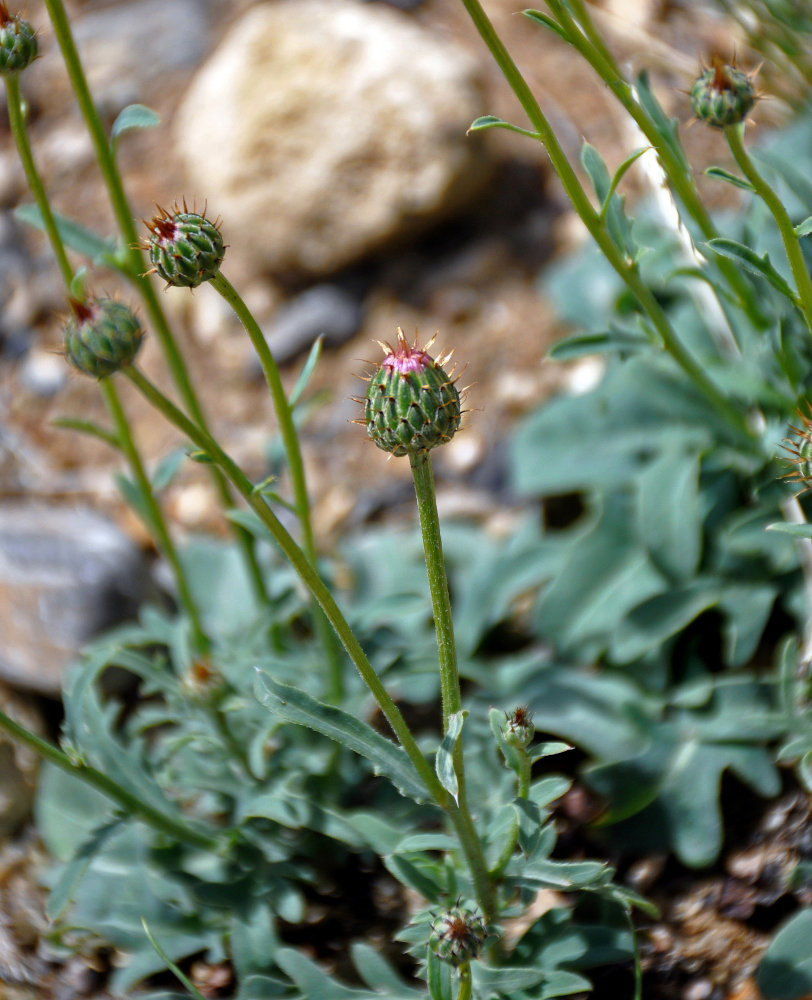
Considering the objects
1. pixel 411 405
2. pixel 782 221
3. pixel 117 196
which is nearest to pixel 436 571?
pixel 411 405

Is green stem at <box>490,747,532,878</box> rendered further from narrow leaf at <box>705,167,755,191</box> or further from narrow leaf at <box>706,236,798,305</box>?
narrow leaf at <box>705,167,755,191</box>

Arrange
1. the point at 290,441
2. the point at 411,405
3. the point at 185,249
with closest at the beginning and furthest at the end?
the point at 411,405
the point at 185,249
the point at 290,441

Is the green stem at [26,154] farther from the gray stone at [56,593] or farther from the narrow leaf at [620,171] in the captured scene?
the gray stone at [56,593]

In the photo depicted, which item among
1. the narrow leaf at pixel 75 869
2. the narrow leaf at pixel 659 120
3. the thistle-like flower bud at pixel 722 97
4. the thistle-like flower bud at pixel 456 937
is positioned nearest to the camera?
the thistle-like flower bud at pixel 456 937

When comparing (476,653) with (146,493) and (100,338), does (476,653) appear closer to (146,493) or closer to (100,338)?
(146,493)

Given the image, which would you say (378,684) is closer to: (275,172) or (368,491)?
(368,491)

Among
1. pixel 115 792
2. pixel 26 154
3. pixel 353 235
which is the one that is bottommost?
pixel 115 792

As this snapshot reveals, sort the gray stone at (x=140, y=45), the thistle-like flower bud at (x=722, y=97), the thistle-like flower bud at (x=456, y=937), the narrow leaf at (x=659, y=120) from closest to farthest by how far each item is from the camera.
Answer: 1. the thistle-like flower bud at (x=456, y=937)
2. the thistle-like flower bud at (x=722, y=97)
3. the narrow leaf at (x=659, y=120)
4. the gray stone at (x=140, y=45)

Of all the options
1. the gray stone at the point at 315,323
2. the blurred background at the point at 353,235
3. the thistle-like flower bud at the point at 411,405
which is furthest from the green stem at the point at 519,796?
the gray stone at the point at 315,323

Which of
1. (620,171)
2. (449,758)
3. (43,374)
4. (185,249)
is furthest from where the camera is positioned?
(43,374)
